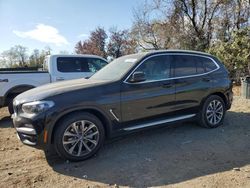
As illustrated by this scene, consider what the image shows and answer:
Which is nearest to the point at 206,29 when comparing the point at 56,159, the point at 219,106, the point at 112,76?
the point at 219,106

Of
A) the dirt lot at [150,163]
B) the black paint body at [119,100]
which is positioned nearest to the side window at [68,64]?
the dirt lot at [150,163]

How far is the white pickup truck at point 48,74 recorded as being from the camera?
25.3ft

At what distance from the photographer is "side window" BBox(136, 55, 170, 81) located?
530cm

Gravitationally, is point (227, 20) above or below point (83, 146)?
above

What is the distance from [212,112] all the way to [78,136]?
3193mm

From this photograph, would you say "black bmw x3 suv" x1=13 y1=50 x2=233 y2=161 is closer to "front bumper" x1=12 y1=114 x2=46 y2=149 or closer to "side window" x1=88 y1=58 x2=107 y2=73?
"front bumper" x1=12 y1=114 x2=46 y2=149

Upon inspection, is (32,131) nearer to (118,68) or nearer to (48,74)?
(118,68)

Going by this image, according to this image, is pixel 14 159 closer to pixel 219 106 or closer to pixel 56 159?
pixel 56 159

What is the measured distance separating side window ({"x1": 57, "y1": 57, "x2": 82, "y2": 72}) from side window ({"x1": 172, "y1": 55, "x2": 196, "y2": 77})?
13.2 feet

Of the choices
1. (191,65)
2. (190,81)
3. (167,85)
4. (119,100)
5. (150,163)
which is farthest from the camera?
(191,65)

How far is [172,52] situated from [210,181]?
286 cm

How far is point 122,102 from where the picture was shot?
16.0 ft

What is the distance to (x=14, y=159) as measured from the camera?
16.0ft

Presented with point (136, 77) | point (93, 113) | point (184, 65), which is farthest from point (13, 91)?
point (184, 65)
